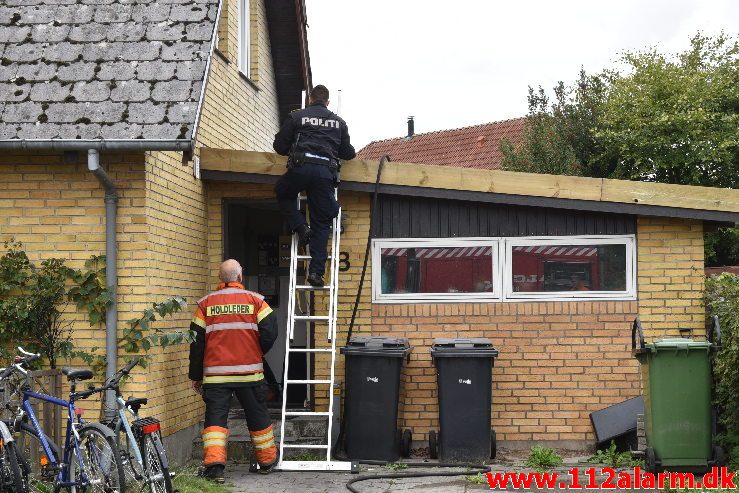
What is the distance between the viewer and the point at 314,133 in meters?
10.6

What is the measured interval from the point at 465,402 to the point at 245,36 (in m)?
6.90

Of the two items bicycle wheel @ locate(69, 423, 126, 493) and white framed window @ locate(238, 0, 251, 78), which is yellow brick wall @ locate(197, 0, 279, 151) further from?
bicycle wheel @ locate(69, 423, 126, 493)

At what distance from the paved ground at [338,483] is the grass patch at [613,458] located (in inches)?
16.0

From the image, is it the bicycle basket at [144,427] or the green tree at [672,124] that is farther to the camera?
the green tree at [672,124]

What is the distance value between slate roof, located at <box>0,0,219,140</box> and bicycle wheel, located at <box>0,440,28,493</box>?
105 inches

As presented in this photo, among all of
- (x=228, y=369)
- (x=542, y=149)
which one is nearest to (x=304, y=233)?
(x=228, y=369)

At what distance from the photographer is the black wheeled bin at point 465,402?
10477 mm

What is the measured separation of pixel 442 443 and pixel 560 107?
65.8 feet

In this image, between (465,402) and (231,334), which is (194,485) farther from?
(465,402)

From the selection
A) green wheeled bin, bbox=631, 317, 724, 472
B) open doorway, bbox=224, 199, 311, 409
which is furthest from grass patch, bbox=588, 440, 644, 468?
open doorway, bbox=224, 199, 311, 409

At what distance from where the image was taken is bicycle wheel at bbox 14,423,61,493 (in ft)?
26.4

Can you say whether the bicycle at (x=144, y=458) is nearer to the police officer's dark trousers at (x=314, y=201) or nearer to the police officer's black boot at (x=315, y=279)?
the police officer's black boot at (x=315, y=279)

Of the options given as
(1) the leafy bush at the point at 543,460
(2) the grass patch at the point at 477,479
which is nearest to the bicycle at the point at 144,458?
(2) the grass patch at the point at 477,479

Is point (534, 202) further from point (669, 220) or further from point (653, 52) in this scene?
point (653, 52)
